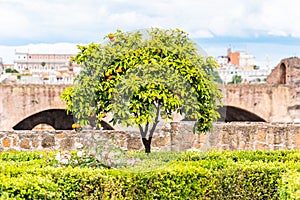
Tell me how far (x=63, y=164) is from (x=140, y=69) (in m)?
1.56

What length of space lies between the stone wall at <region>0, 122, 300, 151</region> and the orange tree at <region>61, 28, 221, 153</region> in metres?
1.78

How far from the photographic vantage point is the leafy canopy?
5.11 metres

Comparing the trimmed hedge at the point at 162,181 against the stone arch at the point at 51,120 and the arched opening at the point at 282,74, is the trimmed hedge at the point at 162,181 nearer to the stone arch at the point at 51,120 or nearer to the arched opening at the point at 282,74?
the stone arch at the point at 51,120

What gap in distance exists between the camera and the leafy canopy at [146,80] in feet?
16.8

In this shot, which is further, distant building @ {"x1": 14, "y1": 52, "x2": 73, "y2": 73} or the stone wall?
distant building @ {"x1": 14, "y1": 52, "x2": 73, "y2": 73}

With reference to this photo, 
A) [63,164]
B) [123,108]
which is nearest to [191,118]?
[123,108]

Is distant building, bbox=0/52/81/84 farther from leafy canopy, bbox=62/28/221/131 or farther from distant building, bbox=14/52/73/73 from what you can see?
leafy canopy, bbox=62/28/221/131

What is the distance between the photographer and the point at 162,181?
17.2 ft

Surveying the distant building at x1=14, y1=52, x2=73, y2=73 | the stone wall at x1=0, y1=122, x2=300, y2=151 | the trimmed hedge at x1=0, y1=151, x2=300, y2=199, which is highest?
the distant building at x1=14, y1=52, x2=73, y2=73

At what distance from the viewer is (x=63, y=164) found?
19.0ft

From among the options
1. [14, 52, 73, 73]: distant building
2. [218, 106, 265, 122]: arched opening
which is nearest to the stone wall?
[14, 52, 73, 73]: distant building

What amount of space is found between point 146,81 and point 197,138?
3.57 metres

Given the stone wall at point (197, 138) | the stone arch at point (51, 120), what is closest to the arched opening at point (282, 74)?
the stone arch at point (51, 120)

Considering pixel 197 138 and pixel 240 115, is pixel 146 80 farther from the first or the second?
pixel 240 115
